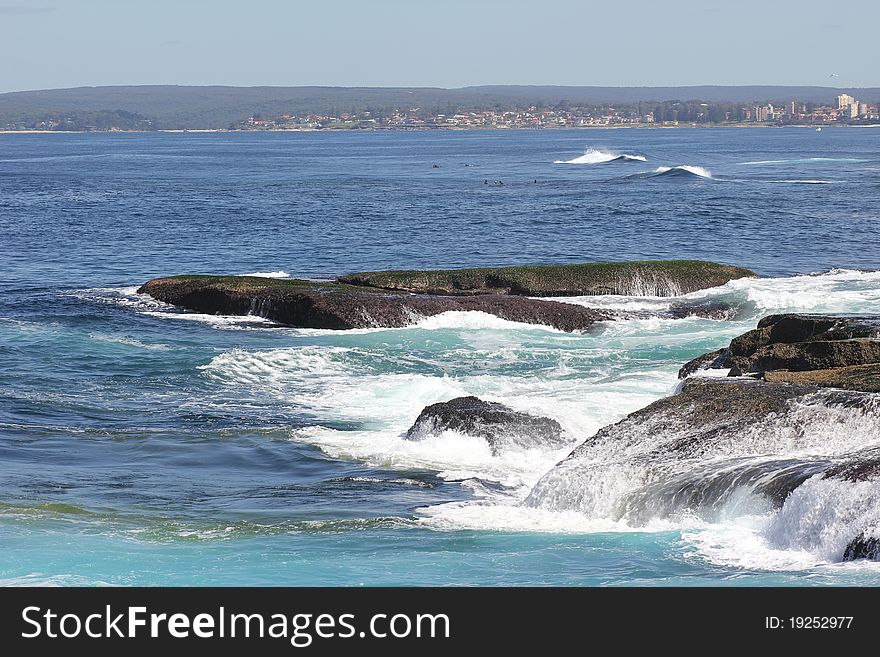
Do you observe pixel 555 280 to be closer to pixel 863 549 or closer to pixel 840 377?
pixel 840 377

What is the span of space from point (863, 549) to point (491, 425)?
6.94m

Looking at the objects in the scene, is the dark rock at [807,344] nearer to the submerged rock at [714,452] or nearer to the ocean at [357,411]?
the submerged rock at [714,452]

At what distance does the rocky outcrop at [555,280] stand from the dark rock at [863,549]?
68.1 feet

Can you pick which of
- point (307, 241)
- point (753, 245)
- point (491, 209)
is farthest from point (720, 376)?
point (491, 209)

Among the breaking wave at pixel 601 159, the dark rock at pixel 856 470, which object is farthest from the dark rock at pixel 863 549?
the breaking wave at pixel 601 159

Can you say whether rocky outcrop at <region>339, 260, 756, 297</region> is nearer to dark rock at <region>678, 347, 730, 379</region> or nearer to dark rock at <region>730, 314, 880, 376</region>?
dark rock at <region>678, 347, 730, 379</region>

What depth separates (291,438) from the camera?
20.0m

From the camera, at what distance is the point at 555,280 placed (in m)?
34.0

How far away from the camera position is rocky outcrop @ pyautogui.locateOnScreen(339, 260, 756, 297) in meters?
33.6

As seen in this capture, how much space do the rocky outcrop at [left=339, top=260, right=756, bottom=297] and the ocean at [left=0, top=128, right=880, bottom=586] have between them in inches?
45.6

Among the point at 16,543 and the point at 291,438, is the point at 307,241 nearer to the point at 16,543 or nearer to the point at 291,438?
the point at 291,438

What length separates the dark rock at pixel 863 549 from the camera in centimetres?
1272

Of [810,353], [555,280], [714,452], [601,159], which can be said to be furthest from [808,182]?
[714,452]

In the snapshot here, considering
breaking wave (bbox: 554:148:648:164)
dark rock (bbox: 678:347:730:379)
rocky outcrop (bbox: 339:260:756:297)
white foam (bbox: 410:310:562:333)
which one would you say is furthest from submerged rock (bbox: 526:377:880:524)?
Answer: breaking wave (bbox: 554:148:648:164)
